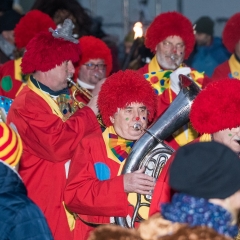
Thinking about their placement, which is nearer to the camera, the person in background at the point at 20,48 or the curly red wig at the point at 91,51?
the curly red wig at the point at 91,51

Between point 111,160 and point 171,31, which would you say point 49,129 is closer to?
point 111,160

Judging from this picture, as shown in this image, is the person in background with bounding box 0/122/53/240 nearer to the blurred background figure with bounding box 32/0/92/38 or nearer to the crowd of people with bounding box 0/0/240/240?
the crowd of people with bounding box 0/0/240/240

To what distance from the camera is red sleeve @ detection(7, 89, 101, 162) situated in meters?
5.96

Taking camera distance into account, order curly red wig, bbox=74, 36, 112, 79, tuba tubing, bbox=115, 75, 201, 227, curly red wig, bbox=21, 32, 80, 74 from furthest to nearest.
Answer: curly red wig, bbox=74, 36, 112, 79, curly red wig, bbox=21, 32, 80, 74, tuba tubing, bbox=115, 75, 201, 227

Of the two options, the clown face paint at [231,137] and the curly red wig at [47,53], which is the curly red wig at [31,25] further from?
the clown face paint at [231,137]

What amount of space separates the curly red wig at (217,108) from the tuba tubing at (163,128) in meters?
0.33

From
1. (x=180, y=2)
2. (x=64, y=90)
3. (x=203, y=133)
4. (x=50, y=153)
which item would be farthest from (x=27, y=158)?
(x=180, y=2)

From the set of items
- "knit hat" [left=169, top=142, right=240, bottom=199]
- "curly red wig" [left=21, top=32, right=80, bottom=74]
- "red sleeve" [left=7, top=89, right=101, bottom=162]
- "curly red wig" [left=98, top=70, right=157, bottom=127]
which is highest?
"curly red wig" [left=21, top=32, right=80, bottom=74]

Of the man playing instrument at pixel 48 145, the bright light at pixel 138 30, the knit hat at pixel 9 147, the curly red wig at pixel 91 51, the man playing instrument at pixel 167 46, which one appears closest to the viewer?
the knit hat at pixel 9 147

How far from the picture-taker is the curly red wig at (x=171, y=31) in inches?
313

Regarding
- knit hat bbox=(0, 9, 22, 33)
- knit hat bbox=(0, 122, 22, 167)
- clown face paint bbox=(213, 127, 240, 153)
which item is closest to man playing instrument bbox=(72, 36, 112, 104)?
knit hat bbox=(0, 9, 22, 33)

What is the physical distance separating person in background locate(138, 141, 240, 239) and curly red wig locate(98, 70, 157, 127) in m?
2.31

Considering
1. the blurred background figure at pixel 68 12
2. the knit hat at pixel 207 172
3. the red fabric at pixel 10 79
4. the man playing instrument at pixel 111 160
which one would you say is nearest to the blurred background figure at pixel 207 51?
the blurred background figure at pixel 68 12

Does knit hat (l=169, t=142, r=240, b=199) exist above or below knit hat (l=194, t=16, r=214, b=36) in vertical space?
below
